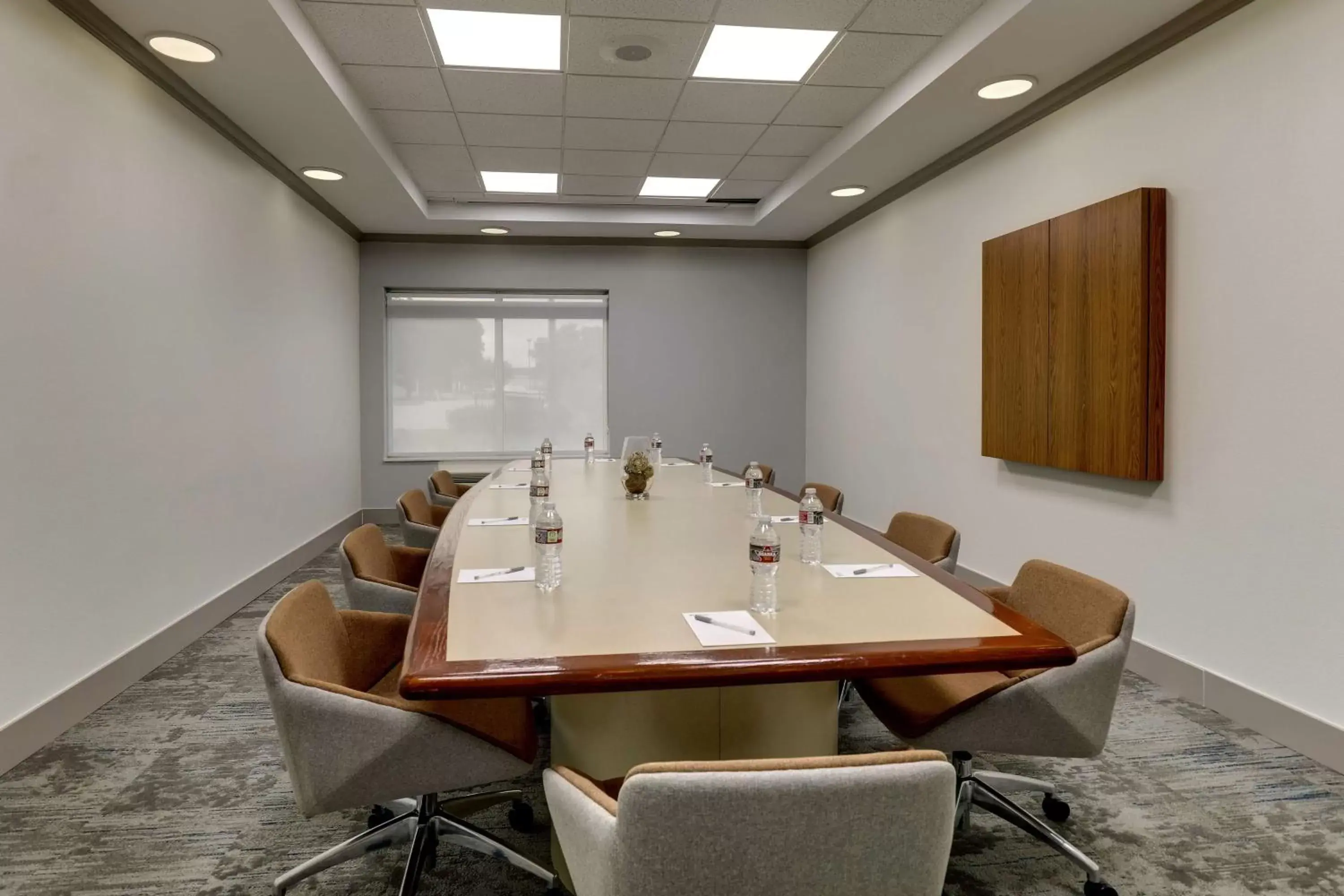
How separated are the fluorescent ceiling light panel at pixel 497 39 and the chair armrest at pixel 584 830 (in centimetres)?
334

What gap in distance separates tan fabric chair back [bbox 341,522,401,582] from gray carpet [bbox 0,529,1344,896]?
0.70 metres

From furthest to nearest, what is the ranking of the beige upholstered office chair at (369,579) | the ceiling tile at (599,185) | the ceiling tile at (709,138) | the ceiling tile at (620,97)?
the ceiling tile at (599,185) → the ceiling tile at (709,138) → the ceiling tile at (620,97) → the beige upholstered office chair at (369,579)

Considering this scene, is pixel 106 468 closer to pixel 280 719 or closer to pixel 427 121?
pixel 280 719

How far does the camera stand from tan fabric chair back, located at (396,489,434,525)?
3.46m

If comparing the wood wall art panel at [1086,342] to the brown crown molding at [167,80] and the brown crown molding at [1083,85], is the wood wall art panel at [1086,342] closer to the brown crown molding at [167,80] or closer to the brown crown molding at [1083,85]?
the brown crown molding at [1083,85]

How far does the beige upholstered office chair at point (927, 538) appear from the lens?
2.76 m

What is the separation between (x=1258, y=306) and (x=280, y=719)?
11.2 ft

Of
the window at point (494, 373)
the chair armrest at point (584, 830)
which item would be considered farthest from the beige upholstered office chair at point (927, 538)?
the window at point (494, 373)

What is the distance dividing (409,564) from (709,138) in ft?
11.2

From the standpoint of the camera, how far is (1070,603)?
203cm

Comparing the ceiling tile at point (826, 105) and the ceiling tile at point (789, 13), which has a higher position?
the ceiling tile at point (826, 105)

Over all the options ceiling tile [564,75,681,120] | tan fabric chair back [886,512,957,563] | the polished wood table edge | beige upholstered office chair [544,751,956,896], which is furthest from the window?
beige upholstered office chair [544,751,956,896]

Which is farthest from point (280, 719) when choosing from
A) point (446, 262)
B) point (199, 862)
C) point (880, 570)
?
point (446, 262)

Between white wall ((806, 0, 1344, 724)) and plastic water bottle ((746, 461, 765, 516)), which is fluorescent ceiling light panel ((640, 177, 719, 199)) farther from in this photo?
plastic water bottle ((746, 461, 765, 516))
